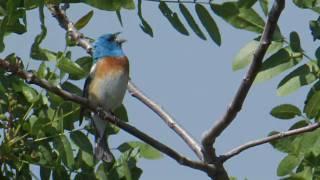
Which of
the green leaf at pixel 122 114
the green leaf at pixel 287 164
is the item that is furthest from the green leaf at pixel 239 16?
the green leaf at pixel 122 114

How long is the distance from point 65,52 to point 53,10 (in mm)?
1333

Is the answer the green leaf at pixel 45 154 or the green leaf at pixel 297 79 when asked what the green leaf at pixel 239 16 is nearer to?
the green leaf at pixel 297 79

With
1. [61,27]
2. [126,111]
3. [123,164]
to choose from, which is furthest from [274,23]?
[61,27]

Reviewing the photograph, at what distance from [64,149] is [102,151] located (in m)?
0.32

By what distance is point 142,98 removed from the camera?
442cm

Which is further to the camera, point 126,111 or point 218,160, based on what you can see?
point 126,111

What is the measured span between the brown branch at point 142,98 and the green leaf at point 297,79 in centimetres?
54

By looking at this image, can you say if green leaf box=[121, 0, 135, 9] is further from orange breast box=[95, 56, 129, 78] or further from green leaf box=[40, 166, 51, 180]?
orange breast box=[95, 56, 129, 78]

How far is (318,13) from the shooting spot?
11.9 feet

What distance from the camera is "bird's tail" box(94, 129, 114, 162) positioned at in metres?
3.89

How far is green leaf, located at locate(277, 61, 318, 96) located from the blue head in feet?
9.46

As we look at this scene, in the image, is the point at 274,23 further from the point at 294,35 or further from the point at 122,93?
the point at 122,93

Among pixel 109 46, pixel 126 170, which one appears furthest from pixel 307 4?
pixel 109 46

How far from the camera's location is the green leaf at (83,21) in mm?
4816
